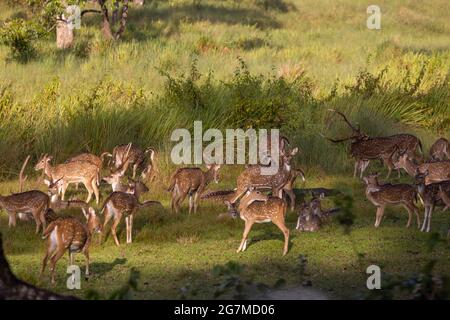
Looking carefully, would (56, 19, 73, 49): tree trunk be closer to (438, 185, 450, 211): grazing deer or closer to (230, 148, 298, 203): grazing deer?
(230, 148, 298, 203): grazing deer

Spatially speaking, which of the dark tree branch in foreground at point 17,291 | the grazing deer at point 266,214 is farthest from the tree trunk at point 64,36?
the dark tree branch in foreground at point 17,291

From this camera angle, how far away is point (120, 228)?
A: 40.8 feet

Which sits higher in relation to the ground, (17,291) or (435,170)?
(17,291)

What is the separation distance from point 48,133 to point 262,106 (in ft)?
12.3

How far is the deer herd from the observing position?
1110 cm

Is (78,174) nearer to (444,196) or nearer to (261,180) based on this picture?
(261,180)

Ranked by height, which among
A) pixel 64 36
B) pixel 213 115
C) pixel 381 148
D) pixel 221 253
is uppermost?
pixel 64 36

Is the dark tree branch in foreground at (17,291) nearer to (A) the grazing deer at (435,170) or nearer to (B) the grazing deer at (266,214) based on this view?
(B) the grazing deer at (266,214)

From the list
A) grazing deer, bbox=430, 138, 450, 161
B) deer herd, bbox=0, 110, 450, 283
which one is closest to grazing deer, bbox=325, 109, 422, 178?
deer herd, bbox=0, 110, 450, 283

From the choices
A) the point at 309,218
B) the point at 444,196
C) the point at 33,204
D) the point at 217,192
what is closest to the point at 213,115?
the point at 217,192

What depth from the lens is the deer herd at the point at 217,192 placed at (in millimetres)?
11102

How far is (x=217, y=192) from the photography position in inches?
547

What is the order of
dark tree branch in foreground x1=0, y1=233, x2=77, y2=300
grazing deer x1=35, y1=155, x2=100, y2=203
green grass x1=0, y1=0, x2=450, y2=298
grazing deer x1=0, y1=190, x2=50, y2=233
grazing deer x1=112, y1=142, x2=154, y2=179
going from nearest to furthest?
dark tree branch in foreground x1=0, y1=233, x2=77, y2=300 → green grass x1=0, y1=0, x2=450, y2=298 → grazing deer x1=0, y1=190, x2=50, y2=233 → grazing deer x1=35, y1=155, x2=100, y2=203 → grazing deer x1=112, y1=142, x2=154, y2=179
